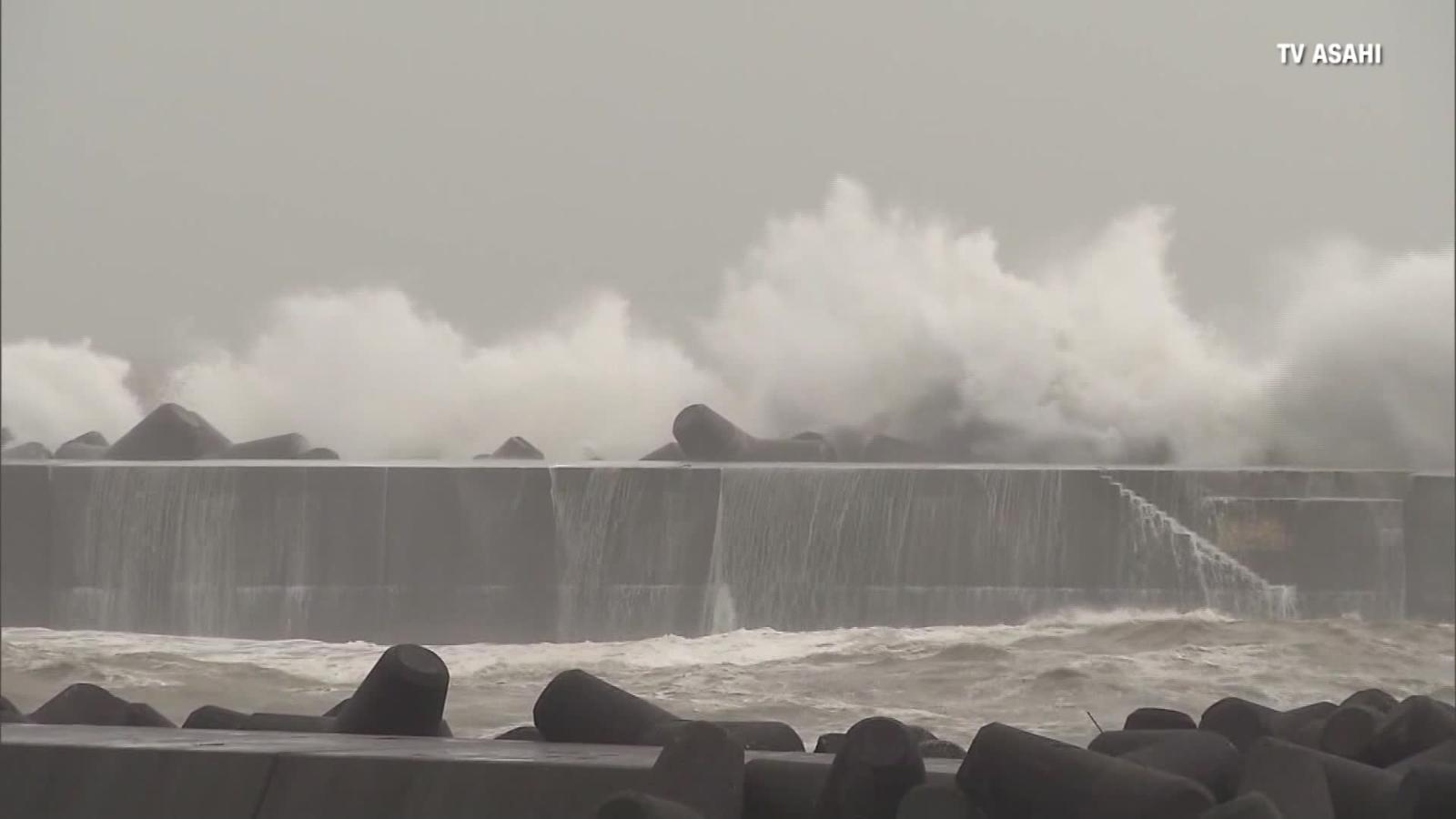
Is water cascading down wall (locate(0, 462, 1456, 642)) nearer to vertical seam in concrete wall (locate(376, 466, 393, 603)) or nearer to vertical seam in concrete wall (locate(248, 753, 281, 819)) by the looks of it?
vertical seam in concrete wall (locate(376, 466, 393, 603))

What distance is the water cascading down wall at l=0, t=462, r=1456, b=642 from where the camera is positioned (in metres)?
5.05

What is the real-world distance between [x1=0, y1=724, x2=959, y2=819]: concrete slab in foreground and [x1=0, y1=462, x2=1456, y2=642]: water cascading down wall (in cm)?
319

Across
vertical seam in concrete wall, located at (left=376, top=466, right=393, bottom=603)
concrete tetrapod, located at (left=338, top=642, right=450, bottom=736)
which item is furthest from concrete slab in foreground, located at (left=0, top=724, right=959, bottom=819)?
vertical seam in concrete wall, located at (left=376, top=466, right=393, bottom=603)

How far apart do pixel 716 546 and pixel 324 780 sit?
3388mm

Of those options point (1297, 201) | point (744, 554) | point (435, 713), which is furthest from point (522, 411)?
point (435, 713)

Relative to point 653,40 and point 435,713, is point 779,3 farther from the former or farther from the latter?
point 435,713

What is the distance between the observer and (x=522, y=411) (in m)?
6.23

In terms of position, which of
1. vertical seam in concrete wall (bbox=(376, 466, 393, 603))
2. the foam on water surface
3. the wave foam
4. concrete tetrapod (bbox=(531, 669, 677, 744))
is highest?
the wave foam

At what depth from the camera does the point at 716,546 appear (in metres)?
5.13

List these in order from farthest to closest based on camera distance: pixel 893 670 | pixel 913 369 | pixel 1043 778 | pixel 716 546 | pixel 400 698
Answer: pixel 913 369, pixel 716 546, pixel 893 670, pixel 400 698, pixel 1043 778

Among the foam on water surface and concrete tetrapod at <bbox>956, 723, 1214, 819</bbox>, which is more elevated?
concrete tetrapod at <bbox>956, 723, 1214, 819</bbox>

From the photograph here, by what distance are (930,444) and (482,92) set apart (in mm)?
2419

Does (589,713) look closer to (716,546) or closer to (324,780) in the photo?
(324,780)

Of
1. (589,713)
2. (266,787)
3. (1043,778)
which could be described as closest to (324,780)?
(266,787)
